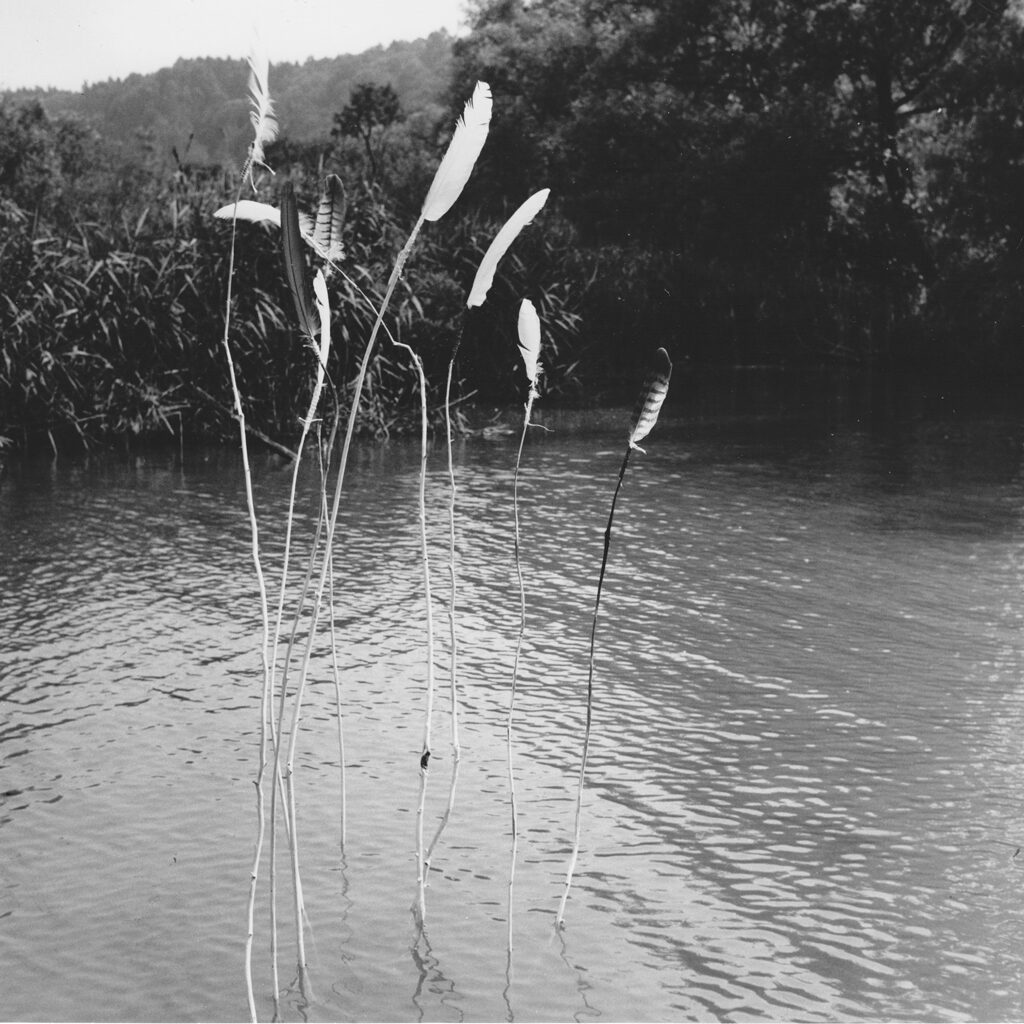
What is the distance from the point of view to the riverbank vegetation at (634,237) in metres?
9.98

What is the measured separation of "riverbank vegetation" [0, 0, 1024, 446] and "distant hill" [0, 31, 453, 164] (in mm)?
33372

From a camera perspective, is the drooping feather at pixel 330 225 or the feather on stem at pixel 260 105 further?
the drooping feather at pixel 330 225

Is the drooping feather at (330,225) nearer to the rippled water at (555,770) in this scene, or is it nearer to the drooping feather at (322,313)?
the drooping feather at (322,313)

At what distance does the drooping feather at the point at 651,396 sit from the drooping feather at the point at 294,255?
599 millimetres

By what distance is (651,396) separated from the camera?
2.63 m

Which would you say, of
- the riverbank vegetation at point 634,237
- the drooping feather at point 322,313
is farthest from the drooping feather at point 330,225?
the riverbank vegetation at point 634,237

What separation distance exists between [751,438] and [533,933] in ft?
27.4

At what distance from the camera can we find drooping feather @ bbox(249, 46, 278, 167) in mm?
2613

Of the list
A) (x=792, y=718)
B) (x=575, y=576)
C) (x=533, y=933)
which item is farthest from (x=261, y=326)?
(x=533, y=933)

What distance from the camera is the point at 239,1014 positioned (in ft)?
9.29

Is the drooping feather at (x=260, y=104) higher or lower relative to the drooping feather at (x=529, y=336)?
higher

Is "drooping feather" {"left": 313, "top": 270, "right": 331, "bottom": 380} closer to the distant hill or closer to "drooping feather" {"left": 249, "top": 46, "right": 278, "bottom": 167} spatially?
"drooping feather" {"left": 249, "top": 46, "right": 278, "bottom": 167}

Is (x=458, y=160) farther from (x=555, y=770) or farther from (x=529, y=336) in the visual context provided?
(x=555, y=770)

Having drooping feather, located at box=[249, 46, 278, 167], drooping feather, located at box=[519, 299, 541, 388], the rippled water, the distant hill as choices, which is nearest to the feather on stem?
drooping feather, located at box=[249, 46, 278, 167]
